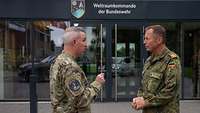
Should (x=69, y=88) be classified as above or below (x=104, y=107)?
above

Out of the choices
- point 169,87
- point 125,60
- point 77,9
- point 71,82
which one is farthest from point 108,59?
point 71,82

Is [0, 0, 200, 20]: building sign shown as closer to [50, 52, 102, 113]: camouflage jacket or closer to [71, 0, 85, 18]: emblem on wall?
[71, 0, 85, 18]: emblem on wall

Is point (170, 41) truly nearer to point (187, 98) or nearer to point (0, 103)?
point (187, 98)

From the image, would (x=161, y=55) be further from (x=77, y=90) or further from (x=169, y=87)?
(x=77, y=90)

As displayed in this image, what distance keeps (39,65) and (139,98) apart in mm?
10864

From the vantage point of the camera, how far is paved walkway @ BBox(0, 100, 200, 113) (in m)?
12.8

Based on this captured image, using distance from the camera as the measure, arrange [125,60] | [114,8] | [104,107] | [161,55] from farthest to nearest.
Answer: [125,60], [114,8], [104,107], [161,55]

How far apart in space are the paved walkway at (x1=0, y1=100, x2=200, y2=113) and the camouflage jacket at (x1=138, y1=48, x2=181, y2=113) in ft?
26.5

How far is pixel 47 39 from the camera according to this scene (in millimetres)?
15203

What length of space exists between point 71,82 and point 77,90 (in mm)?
85

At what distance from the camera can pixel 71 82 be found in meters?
4.09

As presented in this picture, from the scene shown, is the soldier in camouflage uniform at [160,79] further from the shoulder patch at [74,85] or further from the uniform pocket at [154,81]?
the shoulder patch at [74,85]

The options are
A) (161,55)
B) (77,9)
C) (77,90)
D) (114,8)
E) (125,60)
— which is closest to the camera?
(77,90)

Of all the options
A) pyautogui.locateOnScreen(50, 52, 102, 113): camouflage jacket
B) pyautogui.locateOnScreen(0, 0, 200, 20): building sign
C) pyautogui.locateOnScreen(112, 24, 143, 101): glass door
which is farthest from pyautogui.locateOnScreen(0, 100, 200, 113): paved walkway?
pyautogui.locateOnScreen(50, 52, 102, 113): camouflage jacket
